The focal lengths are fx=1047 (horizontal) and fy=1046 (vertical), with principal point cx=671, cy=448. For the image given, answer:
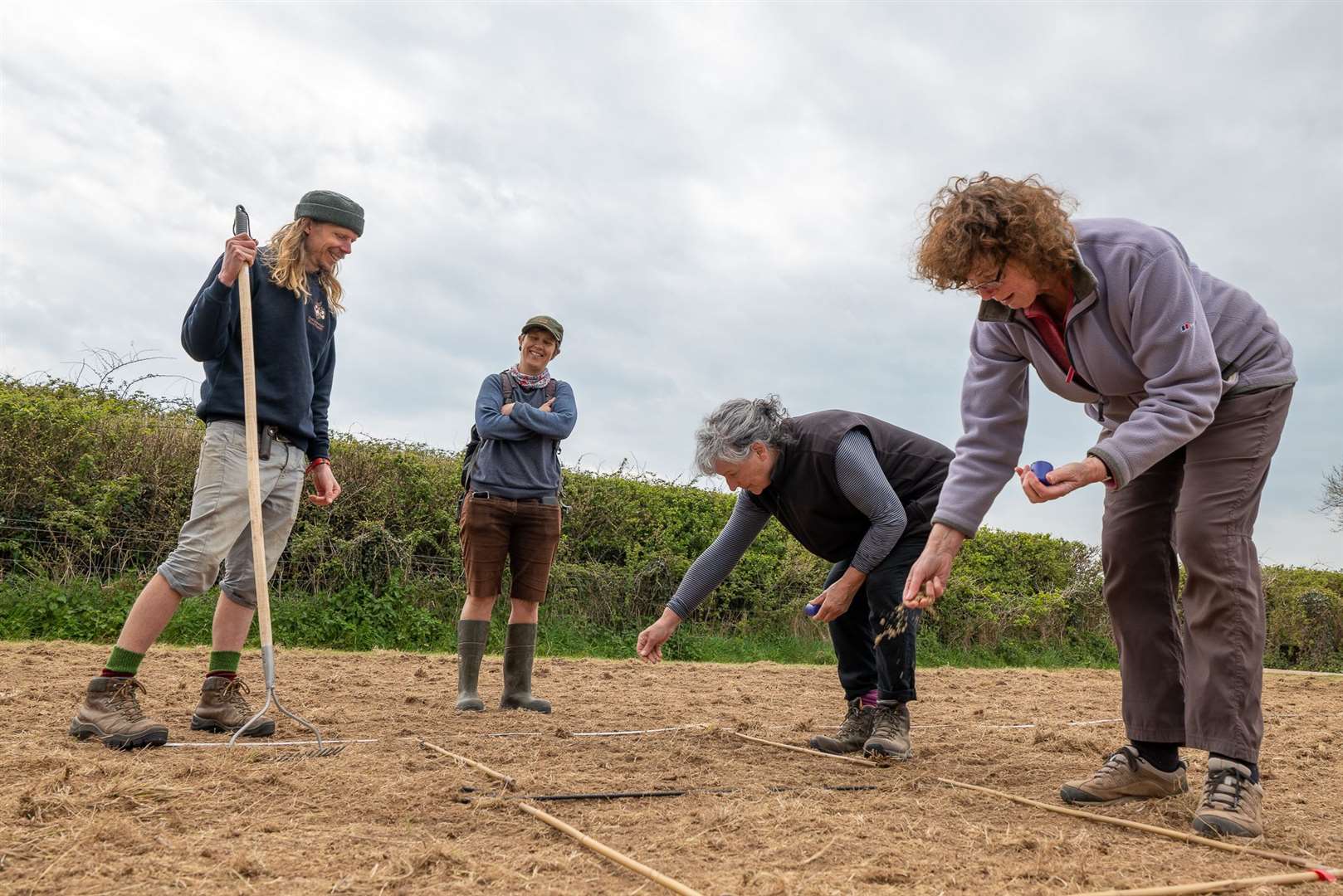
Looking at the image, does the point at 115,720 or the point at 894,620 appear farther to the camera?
the point at 894,620

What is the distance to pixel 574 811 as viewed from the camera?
2.64 meters

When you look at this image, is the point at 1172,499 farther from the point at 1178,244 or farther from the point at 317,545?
the point at 317,545

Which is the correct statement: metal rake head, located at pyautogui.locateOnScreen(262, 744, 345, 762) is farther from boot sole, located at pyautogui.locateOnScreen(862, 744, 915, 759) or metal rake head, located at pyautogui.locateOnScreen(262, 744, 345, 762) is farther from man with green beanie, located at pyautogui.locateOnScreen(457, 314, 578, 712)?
boot sole, located at pyautogui.locateOnScreen(862, 744, 915, 759)

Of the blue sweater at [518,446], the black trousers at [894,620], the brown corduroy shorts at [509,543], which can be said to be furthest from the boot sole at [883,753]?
the blue sweater at [518,446]

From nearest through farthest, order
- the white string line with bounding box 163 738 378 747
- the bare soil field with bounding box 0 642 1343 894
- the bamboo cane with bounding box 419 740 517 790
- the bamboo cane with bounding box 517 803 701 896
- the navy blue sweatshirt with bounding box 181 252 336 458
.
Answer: the bamboo cane with bounding box 517 803 701 896, the bare soil field with bounding box 0 642 1343 894, the bamboo cane with bounding box 419 740 517 790, the white string line with bounding box 163 738 378 747, the navy blue sweatshirt with bounding box 181 252 336 458

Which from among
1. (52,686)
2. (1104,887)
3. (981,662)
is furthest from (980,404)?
(981,662)

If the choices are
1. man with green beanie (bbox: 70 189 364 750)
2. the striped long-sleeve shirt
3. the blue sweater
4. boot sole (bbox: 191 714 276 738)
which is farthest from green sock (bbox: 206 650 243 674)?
the striped long-sleeve shirt

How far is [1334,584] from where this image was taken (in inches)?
565

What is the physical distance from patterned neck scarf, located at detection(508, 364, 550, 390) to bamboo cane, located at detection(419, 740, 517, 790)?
197cm

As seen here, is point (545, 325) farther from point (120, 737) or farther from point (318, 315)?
point (120, 737)

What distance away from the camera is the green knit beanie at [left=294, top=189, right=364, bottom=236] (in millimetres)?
3920

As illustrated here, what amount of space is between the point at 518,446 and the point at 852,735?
2010 millimetres

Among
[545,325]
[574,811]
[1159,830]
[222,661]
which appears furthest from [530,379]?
[1159,830]

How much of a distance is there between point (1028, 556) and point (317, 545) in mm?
7774
